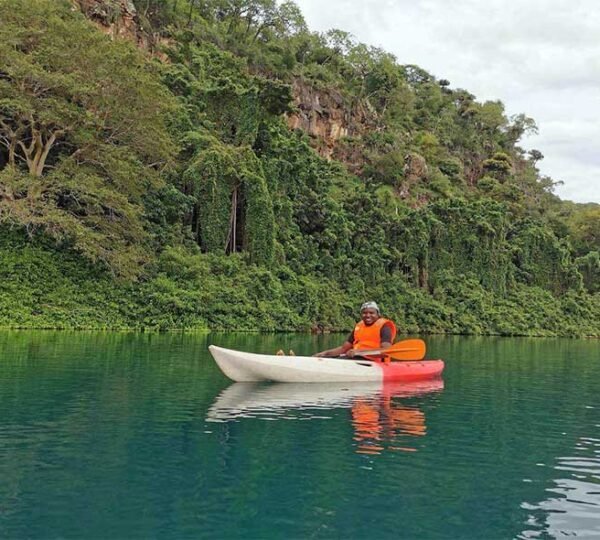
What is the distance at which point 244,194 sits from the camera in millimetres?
31625

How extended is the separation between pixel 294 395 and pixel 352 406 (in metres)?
1.21

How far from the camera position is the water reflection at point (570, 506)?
4074mm

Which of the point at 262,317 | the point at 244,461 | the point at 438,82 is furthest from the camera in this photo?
the point at 438,82

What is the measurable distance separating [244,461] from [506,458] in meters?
2.64

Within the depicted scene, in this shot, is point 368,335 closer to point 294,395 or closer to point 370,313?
point 370,313

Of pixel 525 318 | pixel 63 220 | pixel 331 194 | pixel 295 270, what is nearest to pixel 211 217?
pixel 295 270

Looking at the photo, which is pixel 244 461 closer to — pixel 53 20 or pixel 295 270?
pixel 53 20

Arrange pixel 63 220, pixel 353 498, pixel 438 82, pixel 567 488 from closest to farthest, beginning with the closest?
pixel 353 498, pixel 567 488, pixel 63 220, pixel 438 82

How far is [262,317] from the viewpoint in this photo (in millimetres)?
27391

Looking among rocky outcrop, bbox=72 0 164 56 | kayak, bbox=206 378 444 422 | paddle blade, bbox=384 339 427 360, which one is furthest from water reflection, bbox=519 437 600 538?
rocky outcrop, bbox=72 0 164 56

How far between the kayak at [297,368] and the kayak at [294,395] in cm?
11

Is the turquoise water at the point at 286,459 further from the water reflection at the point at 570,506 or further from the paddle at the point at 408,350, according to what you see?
the paddle at the point at 408,350

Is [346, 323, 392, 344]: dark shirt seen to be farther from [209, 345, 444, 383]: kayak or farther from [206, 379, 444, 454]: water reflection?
[206, 379, 444, 454]: water reflection

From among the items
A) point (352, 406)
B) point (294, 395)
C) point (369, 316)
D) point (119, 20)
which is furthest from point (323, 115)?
point (352, 406)
